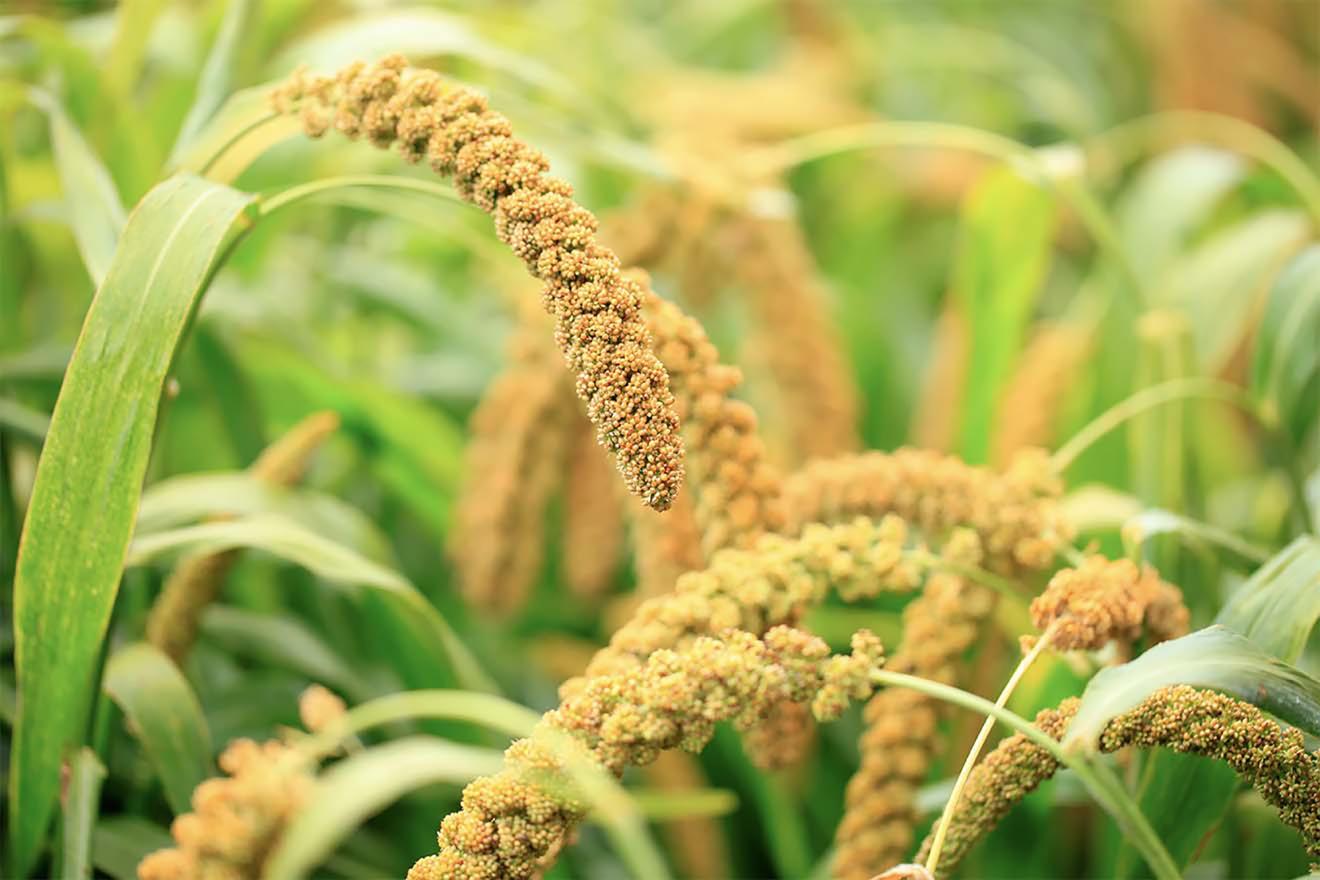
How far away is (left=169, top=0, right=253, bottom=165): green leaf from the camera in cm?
93

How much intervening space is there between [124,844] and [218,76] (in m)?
0.60

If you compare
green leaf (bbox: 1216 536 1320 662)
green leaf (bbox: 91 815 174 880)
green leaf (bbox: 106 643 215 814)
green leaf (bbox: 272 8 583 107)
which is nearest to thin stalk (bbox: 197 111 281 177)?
green leaf (bbox: 272 8 583 107)

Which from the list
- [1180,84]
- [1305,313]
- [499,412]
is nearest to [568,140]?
[499,412]

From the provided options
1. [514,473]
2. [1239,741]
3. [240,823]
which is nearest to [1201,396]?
[1239,741]

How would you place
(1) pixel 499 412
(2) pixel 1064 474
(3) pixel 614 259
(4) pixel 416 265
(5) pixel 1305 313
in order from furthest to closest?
(4) pixel 416 265 → (2) pixel 1064 474 → (1) pixel 499 412 → (5) pixel 1305 313 → (3) pixel 614 259

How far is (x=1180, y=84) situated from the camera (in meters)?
2.49

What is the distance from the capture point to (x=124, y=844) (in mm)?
920

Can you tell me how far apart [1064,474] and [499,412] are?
0.66 meters

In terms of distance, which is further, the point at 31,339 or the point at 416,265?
the point at 416,265

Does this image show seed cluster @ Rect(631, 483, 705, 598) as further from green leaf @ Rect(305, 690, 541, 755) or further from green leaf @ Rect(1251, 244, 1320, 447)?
green leaf @ Rect(1251, 244, 1320, 447)

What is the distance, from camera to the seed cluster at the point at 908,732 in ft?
2.66

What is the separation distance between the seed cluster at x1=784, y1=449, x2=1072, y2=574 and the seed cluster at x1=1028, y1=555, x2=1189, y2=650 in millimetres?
58

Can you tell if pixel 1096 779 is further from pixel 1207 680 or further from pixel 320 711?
pixel 320 711

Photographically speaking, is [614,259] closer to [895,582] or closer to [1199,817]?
[895,582]
